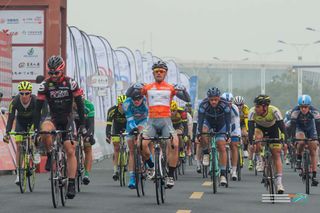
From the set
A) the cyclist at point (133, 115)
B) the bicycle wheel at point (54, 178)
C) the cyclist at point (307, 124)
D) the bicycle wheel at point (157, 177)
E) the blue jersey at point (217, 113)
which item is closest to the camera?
the bicycle wheel at point (54, 178)

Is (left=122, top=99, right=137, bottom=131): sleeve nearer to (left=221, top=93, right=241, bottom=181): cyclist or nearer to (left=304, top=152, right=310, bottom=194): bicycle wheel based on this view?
(left=304, top=152, right=310, bottom=194): bicycle wheel

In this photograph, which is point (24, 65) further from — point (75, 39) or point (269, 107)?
point (269, 107)

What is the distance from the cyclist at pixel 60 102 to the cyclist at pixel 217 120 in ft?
14.9

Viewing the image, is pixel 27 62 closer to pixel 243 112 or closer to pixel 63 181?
pixel 243 112

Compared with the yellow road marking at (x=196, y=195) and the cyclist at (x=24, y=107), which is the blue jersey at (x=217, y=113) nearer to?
the yellow road marking at (x=196, y=195)

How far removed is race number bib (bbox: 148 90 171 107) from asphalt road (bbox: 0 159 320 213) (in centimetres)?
141

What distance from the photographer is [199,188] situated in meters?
19.5

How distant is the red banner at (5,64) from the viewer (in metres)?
29.0

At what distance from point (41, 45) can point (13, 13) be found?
145 centimetres

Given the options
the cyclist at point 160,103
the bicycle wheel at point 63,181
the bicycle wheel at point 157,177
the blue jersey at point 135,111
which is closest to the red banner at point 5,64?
the blue jersey at point 135,111

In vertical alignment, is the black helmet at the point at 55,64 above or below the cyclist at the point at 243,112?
above

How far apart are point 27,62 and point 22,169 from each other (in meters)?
14.7

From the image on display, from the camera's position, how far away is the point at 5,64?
1145 inches

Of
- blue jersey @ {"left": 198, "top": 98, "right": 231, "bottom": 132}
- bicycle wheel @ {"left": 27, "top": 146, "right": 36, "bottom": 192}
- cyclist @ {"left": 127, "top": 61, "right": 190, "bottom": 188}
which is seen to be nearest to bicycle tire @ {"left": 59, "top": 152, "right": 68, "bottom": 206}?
cyclist @ {"left": 127, "top": 61, "right": 190, "bottom": 188}
